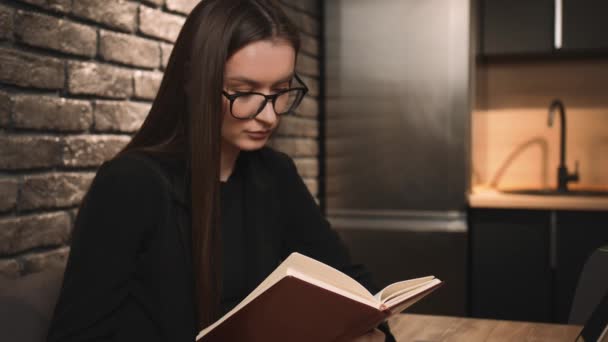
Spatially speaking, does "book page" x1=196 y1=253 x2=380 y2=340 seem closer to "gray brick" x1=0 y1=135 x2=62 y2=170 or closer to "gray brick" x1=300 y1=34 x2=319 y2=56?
"gray brick" x1=0 y1=135 x2=62 y2=170

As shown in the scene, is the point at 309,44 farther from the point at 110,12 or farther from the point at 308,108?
the point at 110,12

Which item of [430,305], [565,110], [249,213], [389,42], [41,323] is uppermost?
[389,42]

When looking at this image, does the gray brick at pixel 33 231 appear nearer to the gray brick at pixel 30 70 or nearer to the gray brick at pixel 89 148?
the gray brick at pixel 89 148

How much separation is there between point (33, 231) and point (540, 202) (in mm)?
1992

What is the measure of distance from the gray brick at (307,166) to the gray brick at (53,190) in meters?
1.28

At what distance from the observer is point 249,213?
1483 mm

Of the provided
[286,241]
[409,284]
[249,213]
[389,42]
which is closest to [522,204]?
[389,42]

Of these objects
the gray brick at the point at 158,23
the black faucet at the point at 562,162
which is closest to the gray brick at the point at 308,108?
the gray brick at the point at 158,23

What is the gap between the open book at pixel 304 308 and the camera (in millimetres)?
897

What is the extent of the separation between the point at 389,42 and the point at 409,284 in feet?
6.35

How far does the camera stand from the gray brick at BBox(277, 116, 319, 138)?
104 inches

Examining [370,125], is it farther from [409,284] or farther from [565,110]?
[409,284]

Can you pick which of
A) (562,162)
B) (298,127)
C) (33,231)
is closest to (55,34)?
(33,231)

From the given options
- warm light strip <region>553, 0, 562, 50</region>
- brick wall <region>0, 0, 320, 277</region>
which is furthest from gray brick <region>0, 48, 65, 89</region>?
warm light strip <region>553, 0, 562, 50</region>
